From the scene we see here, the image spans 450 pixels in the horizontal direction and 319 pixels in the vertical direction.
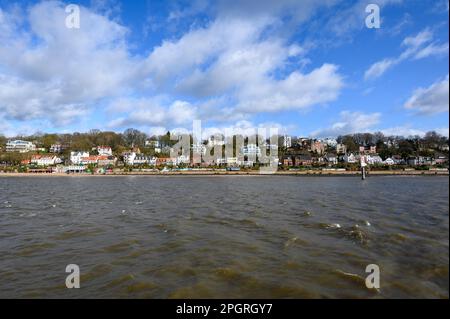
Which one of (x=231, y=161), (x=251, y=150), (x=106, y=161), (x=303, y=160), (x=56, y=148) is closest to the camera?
(x=303, y=160)

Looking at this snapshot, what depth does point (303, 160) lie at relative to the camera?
14338cm

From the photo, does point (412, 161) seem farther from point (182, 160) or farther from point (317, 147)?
point (182, 160)

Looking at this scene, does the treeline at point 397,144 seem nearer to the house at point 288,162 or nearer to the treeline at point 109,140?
the house at point 288,162

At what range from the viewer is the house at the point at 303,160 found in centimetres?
14044

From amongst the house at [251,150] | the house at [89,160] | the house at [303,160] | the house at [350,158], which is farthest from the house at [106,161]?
the house at [350,158]

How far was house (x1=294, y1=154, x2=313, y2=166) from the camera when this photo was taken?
14044 centimetres

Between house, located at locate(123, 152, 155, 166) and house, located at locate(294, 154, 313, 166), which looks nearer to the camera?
house, located at locate(294, 154, 313, 166)

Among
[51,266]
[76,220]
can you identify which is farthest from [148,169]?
[51,266]

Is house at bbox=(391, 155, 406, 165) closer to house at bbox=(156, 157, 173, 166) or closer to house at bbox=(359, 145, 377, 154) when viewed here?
house at bbox=(359, 145, 377, 154)

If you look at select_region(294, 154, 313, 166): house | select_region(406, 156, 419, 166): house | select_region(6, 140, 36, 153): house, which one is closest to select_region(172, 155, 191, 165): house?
select_region(294, 154, 313, 166): house

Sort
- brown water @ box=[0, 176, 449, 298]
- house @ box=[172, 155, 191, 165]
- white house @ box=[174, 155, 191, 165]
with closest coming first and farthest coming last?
brown water @ box=[0, 176, 449, 298], house @ box=[172, 155, 191, 165], white house @ box=[174, 155, 191, 165]

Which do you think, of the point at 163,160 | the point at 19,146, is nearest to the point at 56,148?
the point at 19,146

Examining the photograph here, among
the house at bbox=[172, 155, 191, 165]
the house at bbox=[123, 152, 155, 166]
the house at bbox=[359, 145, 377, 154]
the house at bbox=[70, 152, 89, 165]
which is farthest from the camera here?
the house at bbox=[359, 145, 377, 154]
